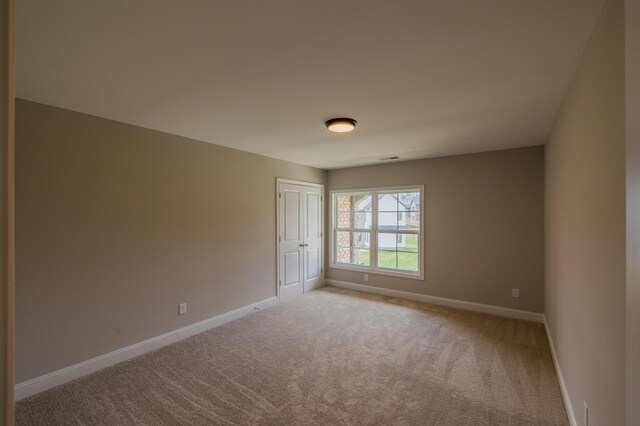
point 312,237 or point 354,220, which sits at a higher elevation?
point 354,220

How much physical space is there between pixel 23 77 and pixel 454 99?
306cm

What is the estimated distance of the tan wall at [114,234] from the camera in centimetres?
241

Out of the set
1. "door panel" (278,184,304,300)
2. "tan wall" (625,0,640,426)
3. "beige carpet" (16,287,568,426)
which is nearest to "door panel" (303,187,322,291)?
"door panel" (278,184,304,300)

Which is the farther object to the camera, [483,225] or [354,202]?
[354,202]

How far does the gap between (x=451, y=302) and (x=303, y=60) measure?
4190 millimetres

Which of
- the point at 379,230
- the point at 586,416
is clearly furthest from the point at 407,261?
the point at 586,416

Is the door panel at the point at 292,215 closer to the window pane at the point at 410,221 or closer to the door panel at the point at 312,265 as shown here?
the door panel at the point at 312,265

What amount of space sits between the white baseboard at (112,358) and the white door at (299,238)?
1079 mm

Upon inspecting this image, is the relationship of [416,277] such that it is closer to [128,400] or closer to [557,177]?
[557,177]

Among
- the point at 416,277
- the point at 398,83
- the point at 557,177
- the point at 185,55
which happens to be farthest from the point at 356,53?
the point at 416,277

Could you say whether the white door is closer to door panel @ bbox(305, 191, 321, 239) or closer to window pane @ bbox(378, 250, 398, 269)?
door panel @ bbox(305, 191, 321, 239)

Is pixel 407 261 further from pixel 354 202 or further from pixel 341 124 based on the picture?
pixel 341 124

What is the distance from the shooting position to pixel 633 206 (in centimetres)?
101

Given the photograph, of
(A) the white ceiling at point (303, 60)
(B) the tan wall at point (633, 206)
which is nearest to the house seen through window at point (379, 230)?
(A) the white ceiling at point (303, 60)
